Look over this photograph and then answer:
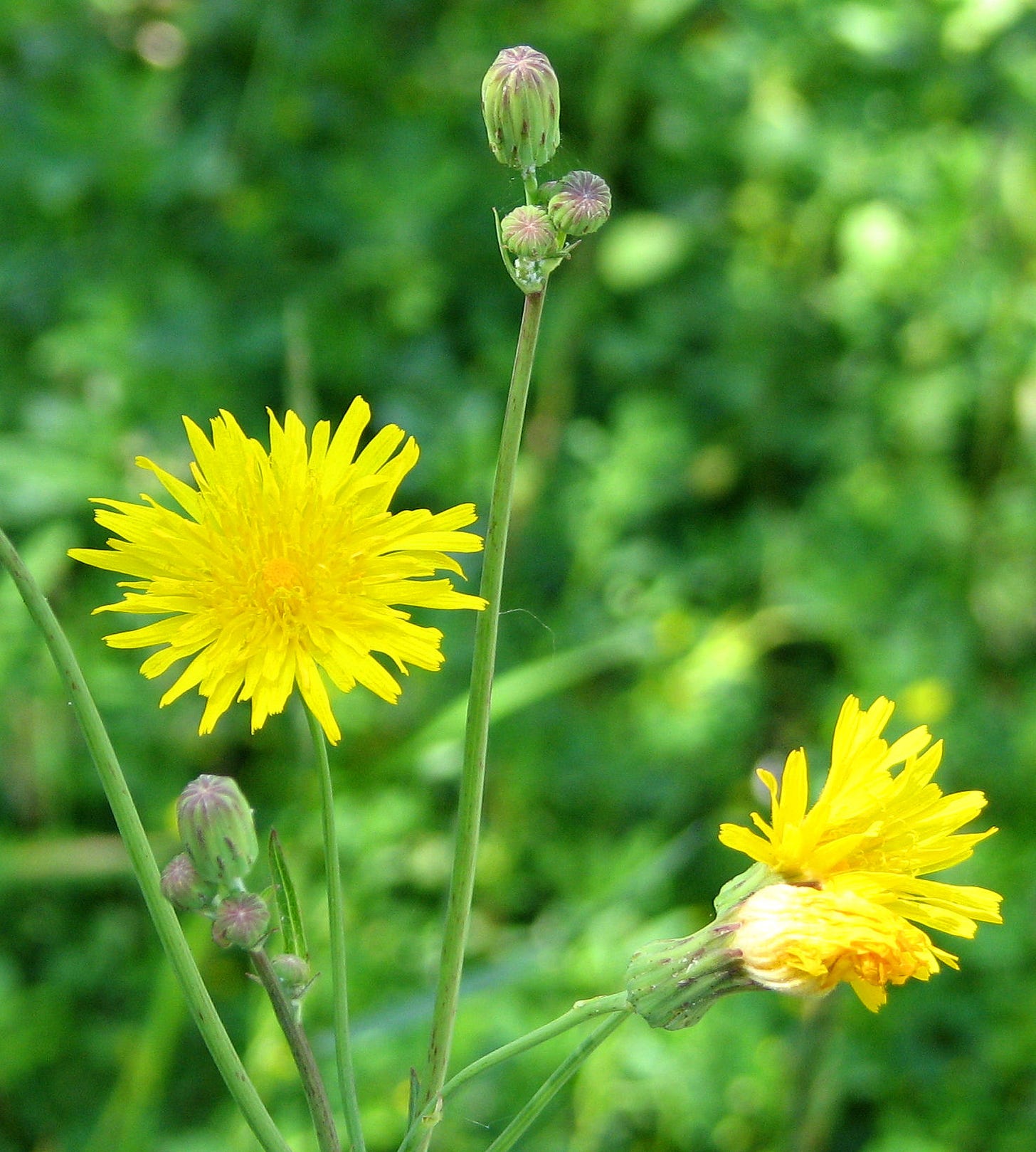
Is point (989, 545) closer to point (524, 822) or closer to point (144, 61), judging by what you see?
point (524, 822)

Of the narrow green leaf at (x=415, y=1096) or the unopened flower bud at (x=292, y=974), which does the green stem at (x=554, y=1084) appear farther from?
the unopened flower bud at (x=292, y=974)

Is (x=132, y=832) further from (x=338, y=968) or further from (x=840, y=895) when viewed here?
(x=840, y=895)

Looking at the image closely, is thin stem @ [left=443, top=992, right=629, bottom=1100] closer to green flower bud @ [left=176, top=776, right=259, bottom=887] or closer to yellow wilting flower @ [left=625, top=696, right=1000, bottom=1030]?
yellow wilting flower @ [left=625, top=696, right=1000, bottom=1030]

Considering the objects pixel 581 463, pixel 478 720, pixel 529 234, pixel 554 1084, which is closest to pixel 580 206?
pixel 529 234

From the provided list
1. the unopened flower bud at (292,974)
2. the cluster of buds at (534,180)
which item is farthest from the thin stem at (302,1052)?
the cluster of buds at (534,180)

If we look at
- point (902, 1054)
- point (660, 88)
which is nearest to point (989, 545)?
point (902, 1054)

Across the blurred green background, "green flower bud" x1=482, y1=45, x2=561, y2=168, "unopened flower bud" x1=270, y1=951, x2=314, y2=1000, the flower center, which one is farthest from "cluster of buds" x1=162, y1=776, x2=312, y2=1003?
the blurred green background
